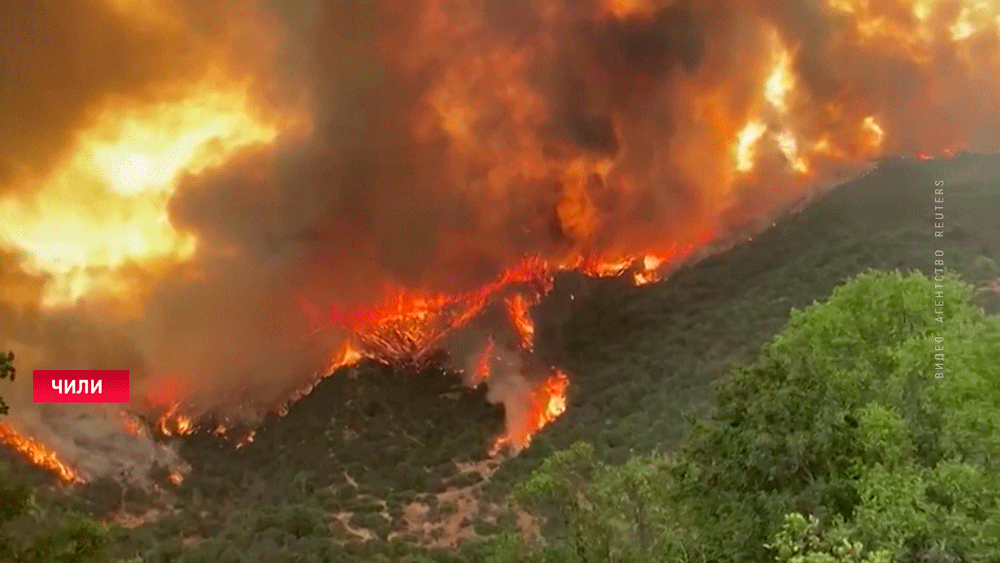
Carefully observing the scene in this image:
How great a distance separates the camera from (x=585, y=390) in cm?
9550

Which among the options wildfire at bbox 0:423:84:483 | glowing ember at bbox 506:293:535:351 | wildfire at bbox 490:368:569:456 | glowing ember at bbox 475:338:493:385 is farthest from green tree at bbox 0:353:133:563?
glowing ember at bbox 506:293:535:351

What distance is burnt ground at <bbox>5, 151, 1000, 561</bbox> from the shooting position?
7700cm

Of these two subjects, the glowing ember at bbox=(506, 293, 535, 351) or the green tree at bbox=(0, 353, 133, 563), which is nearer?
the green tree at bbox=(0, 353, 133, 563)

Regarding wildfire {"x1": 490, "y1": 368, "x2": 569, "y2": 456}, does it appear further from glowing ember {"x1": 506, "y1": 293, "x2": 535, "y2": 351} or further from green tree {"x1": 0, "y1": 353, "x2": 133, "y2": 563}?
green tree {"x1": 0, "y1": 353, "x2": 133, "y2": 563}

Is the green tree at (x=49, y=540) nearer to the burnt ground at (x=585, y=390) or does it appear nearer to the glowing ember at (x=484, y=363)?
the burnt ground at (x=585, y=390)

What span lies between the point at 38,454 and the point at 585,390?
56330 mm

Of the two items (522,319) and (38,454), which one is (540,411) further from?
(38,454)

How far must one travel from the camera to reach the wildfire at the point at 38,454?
79.7 meters

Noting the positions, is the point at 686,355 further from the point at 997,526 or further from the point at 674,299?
the point at 997,526

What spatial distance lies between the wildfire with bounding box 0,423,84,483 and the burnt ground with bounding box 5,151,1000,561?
8.80 ft

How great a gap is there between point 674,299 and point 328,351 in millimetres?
43955

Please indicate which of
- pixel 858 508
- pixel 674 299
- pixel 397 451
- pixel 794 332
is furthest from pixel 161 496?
pixel 858 508

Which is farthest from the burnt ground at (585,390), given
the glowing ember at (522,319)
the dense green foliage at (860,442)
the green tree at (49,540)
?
the green tree at (49,540)

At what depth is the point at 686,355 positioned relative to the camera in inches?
3533
